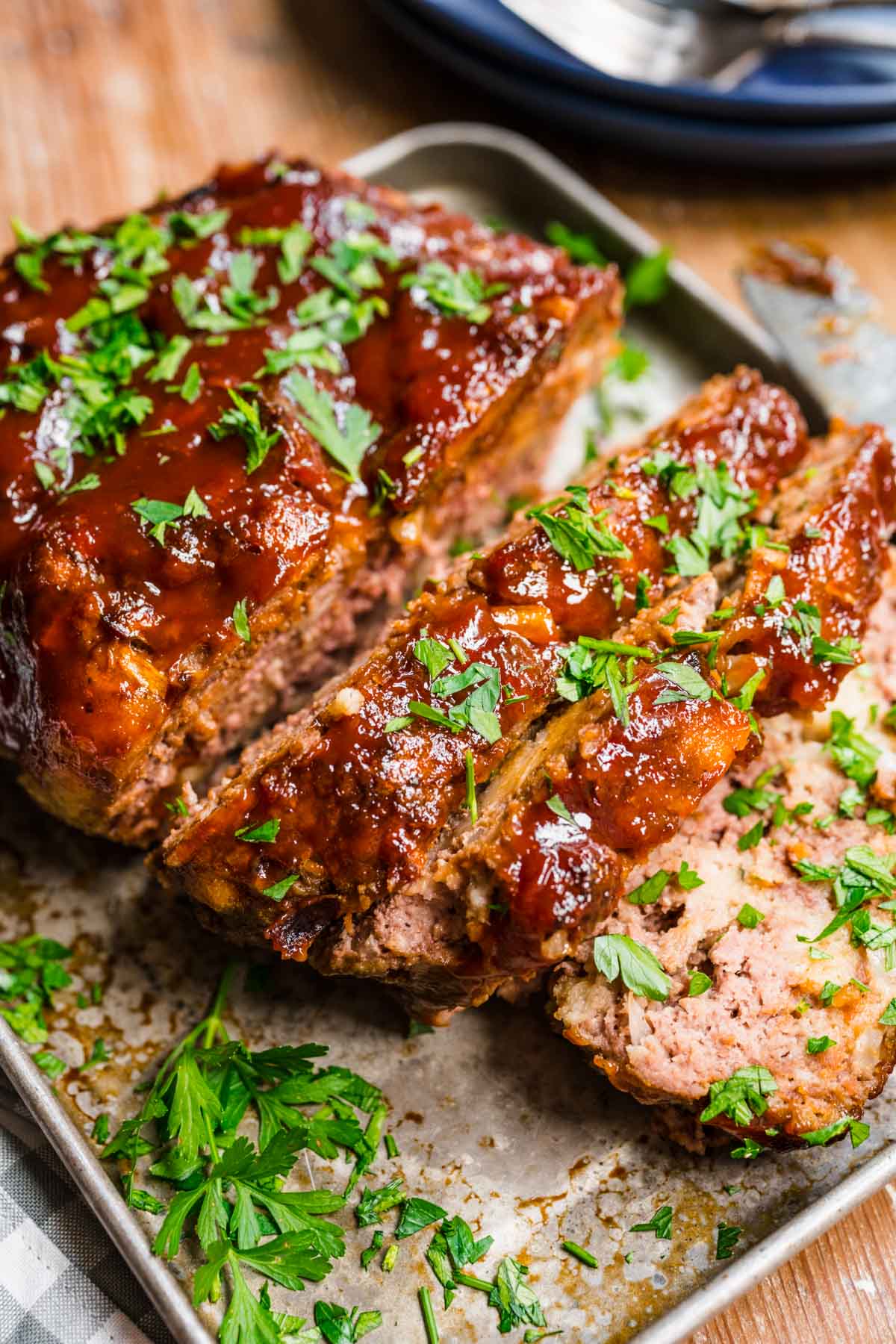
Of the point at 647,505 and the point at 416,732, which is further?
the point at 647,505

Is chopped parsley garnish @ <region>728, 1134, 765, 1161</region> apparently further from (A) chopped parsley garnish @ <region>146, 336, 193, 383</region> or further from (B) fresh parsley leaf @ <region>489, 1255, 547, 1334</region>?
(A) chopped parsley garnish @ <region>146, 336, 193, 383</region>

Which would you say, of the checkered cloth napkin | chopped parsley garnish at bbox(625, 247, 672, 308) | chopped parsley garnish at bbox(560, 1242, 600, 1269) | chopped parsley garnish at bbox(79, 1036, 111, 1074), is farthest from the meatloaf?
chopped parsley garnish at bbox(560, 1242, 600, 1269)

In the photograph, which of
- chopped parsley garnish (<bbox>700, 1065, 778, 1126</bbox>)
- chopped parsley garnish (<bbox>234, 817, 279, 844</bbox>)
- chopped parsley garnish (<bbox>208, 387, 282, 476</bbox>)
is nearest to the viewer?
chopped parsley garnish (<bbox>700, 1065, 778, 1126</bbox>)

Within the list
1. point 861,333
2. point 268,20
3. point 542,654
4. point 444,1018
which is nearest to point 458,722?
point 542,654

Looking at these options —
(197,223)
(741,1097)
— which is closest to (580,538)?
(741,1097)

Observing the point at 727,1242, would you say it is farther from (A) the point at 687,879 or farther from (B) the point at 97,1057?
(B) the point at 97,1057
